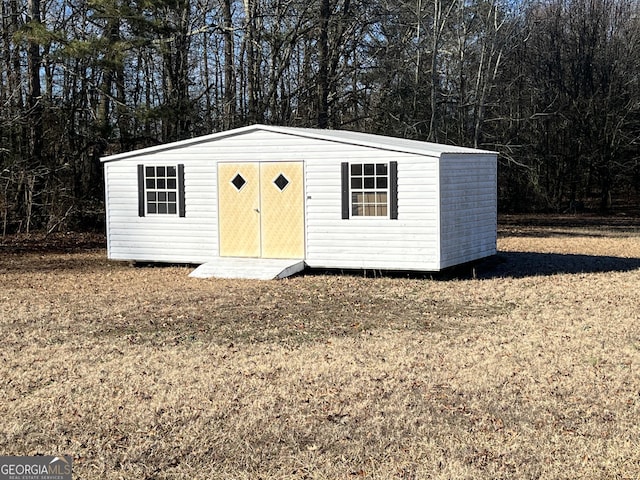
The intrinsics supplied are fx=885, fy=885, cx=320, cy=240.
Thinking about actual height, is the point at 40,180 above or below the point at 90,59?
below

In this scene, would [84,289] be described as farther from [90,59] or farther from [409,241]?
[90,59]

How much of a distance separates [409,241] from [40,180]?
11.0m

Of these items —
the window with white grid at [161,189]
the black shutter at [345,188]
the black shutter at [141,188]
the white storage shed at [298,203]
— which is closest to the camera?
the white storage shed at [298,203]

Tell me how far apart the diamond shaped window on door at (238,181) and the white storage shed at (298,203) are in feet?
0.06

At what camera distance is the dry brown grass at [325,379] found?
558 cm

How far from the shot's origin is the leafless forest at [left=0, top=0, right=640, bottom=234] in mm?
20609

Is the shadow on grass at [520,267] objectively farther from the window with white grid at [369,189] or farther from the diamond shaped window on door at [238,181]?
the diamond shaped window on door at [238,181]

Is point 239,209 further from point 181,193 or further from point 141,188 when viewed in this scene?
point 141,188

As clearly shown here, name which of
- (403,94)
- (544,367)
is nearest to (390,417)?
(544,367)

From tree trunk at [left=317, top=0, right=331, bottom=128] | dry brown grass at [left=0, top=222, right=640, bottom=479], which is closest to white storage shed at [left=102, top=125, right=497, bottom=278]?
dry brown grass at [left=0, top=222, right=640, bottom=479]

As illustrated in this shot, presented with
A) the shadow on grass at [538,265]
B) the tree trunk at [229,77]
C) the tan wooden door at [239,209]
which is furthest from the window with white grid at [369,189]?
the tree trunk at [229,77]

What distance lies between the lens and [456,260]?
14258 millimetres

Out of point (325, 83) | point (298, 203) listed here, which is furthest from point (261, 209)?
point (325, 83)

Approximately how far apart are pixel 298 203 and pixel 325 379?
24.1 ft
